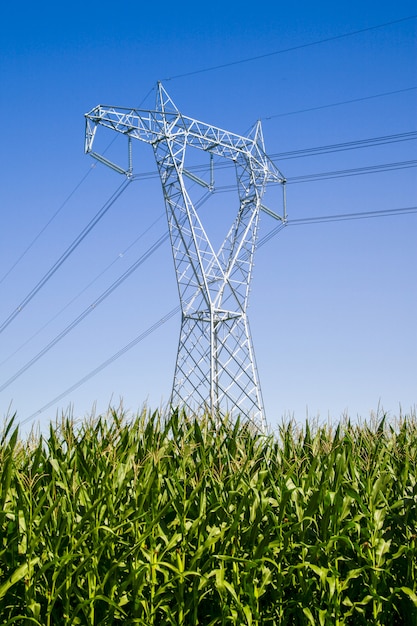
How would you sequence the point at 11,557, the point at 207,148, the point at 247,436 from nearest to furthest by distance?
1. the point at 11,557
2. the point at 247,436
3. the point at 207,148

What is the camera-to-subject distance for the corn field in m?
5.24

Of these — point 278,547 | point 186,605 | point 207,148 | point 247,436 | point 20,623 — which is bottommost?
point 20,623

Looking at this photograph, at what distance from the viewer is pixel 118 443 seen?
6.07 m

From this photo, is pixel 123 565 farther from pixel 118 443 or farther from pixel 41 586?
pixel 118 443

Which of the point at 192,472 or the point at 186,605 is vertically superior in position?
the point at 192,472

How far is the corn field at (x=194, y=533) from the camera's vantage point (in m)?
5.24

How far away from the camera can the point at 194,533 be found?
5.54m

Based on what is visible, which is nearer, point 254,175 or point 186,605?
point 186,605

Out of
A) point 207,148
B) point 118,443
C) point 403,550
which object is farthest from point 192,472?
point 207,148

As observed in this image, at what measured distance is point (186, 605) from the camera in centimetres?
541

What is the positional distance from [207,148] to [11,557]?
61.1ft

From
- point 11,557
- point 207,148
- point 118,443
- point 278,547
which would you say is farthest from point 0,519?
point 207,148

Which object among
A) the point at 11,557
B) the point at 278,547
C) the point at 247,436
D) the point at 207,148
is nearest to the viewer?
the point at 11,557

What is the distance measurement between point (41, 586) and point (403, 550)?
2863 millimetres
